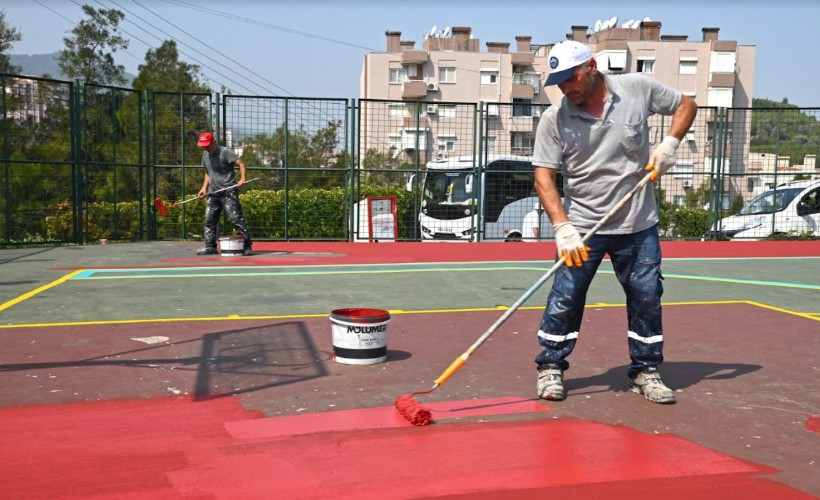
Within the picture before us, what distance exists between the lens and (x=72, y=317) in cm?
800

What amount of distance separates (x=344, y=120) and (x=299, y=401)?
13.4 meters

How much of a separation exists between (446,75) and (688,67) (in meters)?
21.8

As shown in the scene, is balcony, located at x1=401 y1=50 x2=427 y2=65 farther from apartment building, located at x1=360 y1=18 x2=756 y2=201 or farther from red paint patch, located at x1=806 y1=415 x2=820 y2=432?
red paint patch, located at x1=806 y1=415 x2=820 y2=432

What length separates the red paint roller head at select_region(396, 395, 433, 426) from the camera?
4.54 meters

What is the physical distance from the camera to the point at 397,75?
227 ft

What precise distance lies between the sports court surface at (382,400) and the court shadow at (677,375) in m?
0.03

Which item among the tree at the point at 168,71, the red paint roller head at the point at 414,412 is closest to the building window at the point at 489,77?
the tree at the point at 168,71

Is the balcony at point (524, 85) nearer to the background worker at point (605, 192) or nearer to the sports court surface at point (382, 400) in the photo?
the sports court surface at point (382, 400)

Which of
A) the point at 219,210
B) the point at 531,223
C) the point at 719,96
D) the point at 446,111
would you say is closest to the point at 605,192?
the point at 219,210

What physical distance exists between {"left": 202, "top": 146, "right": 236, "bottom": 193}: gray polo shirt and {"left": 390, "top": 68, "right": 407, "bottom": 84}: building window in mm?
56765

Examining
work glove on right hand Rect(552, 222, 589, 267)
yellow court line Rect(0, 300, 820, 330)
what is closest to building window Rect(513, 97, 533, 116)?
yellow court line Rect(0, 300, 820, 330)

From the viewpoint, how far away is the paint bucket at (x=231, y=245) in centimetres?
1410

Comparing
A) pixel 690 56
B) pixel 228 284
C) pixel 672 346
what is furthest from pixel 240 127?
pixel 690 56

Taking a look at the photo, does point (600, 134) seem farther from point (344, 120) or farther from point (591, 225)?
point (344, 120)
